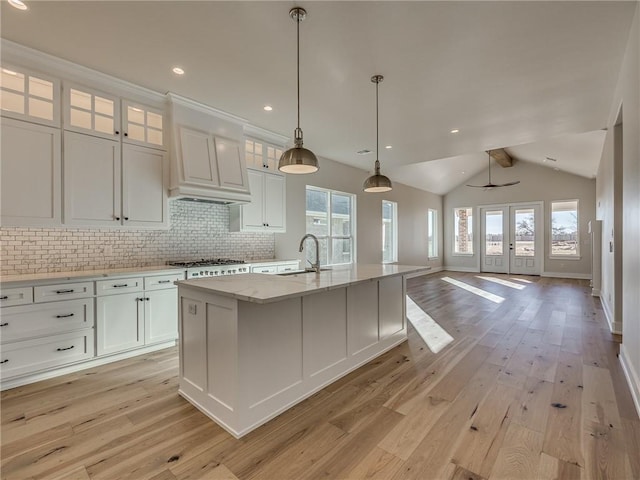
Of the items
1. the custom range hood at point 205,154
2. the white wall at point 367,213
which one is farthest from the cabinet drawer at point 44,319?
the white wall at point 367,213

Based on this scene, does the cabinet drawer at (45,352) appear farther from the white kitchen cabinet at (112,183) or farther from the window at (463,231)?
the window at (463,231)

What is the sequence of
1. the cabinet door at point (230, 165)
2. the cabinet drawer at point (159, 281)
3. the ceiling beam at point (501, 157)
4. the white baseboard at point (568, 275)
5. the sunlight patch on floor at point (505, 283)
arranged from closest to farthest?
1. the cabinet drawer at point (159, 281)
2. the cabinet door at point (230, 165)
3. the sunlight patch on floor at point (505, 283)
4. the ceiling beam at point (501, 157)
5. the white baseboard at point (568, 275)

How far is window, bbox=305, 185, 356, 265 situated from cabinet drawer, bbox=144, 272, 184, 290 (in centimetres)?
275

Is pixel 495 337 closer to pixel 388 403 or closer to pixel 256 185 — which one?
pixel 388 403

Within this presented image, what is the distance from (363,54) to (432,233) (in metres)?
8.90

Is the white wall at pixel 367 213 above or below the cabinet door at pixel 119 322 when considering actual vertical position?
above

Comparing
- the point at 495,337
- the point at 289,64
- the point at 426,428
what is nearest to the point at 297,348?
the point at 426,428

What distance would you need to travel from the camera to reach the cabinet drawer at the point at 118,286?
9.52 feet

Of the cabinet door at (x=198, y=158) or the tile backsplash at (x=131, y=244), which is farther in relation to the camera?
the cabinet door at (x=198, y=158)

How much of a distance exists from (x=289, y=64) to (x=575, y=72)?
110 inches

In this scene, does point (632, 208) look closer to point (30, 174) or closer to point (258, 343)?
point (258, 343)

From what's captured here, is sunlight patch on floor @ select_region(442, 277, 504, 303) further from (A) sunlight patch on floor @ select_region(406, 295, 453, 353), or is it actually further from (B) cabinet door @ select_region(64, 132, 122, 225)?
(B) cabinet door @ select_region(64, 132, 122, 225)

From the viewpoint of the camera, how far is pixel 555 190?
358 inches

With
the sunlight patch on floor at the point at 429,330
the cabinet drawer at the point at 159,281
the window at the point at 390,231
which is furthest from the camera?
the window at the point at 390,231
